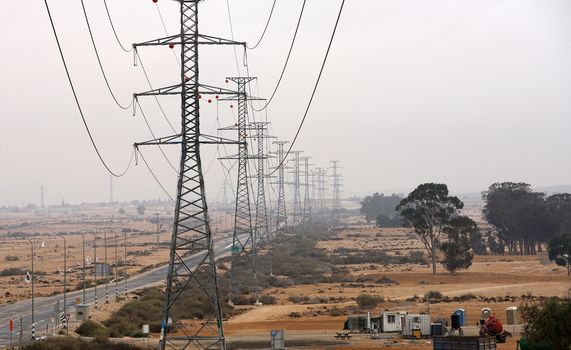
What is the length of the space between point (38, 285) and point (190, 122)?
8039 cm

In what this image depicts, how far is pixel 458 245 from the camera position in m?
120

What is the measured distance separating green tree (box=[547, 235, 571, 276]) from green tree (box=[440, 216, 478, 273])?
32.2 feet

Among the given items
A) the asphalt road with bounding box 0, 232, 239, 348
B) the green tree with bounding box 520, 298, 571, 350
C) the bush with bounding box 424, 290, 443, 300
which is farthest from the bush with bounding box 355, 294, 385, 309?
the green tree with bounding box 520, 298, 571, 350

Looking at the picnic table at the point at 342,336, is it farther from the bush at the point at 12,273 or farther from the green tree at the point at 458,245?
the bush at the point at 12,273

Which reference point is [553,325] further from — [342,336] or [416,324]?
[342,336]

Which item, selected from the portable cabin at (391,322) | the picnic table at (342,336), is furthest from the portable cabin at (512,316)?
the picnic table at (342,336)

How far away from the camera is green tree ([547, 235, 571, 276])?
11312cm

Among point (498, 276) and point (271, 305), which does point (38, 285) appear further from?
point (498, 276)

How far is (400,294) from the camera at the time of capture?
3521 inches

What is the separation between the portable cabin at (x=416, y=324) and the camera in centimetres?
5684

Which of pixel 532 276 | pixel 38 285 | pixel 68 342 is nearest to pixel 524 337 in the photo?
pixel 68 342

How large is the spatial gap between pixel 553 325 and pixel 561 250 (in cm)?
7868

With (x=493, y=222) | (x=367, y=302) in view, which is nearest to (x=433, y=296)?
(x=367, y=302)

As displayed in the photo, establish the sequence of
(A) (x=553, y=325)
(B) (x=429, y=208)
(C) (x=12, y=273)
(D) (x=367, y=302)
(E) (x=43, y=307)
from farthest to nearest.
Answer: (C) (x=12, y=273) < (B) (x=429, y=208) < (D) (x=367, y=302) < (E) (x=43, y=307) < (A) (x=553, y=325)
